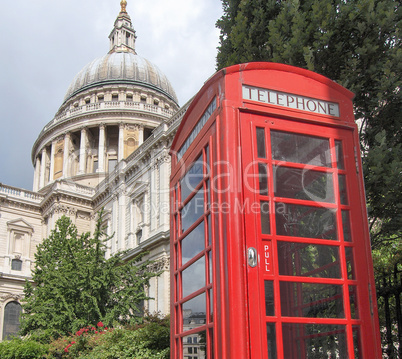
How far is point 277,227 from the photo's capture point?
439 cm

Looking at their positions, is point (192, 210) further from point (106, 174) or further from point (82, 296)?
point (106, 174)

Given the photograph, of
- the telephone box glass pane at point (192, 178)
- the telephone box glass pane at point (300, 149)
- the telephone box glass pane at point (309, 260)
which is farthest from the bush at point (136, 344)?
the telephone box glass pane at point (300, 149)

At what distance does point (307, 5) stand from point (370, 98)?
205 centimetres

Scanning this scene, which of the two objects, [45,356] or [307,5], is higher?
[307,5]

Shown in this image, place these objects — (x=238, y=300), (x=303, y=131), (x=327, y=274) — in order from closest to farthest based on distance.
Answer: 1. (x=238, y=300)
2. (x=327, y=274)
3. (x=303, y=131)

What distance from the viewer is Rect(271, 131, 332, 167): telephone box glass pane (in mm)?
4625

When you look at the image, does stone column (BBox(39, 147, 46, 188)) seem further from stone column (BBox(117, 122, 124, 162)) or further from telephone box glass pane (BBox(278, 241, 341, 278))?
telephone box glass pane (BBox(278, 241, 341, 278))

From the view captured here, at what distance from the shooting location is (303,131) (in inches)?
187

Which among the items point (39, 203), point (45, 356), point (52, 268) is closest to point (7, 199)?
point (39, 203)

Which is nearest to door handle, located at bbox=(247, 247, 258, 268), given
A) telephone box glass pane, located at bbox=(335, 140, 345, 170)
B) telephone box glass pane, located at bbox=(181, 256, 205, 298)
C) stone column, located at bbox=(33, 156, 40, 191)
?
telephone box glass pane, located at bbox=(181, 256, 205, 298)

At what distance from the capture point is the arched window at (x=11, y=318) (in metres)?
38.7

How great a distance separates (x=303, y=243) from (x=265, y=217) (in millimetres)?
393

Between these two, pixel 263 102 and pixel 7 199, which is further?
pixel 7 199

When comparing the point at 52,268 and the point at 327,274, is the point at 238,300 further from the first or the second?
the point at 52,268
